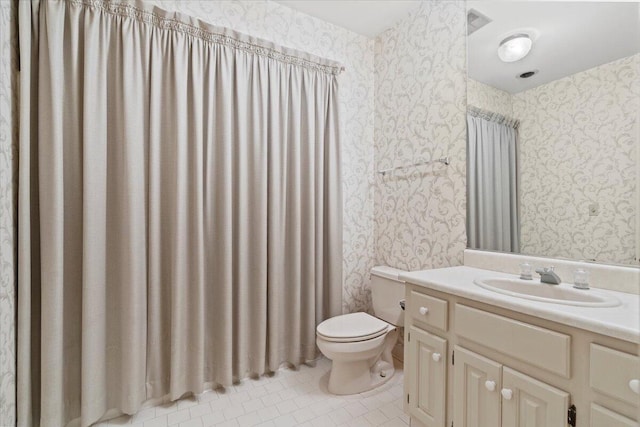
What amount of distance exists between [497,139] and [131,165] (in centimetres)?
202

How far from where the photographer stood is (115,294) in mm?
1614

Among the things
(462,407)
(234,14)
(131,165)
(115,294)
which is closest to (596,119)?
(462,407)

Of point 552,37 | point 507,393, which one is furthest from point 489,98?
point 507,393

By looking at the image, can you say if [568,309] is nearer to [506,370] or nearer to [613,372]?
[613,372]

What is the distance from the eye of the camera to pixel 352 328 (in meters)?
1.88

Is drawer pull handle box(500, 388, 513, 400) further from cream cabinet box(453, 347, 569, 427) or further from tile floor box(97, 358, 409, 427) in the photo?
tile floor box(97, 358, 409, 427)

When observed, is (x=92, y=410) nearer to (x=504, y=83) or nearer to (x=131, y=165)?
(x=131, y=165)

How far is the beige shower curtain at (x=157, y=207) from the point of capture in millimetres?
1435

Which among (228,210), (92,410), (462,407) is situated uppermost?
(228,210)

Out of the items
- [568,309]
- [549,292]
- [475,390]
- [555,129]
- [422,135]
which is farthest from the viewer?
[422,135]

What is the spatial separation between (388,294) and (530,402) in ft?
3.60

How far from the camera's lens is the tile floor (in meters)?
1.60

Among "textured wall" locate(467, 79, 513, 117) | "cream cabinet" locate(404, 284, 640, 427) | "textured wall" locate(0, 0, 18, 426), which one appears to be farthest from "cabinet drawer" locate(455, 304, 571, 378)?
"textured wall" locate(0, 0, 18, 426)

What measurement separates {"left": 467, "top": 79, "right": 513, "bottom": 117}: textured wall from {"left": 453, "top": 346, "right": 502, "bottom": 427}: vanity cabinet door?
1275 mm
